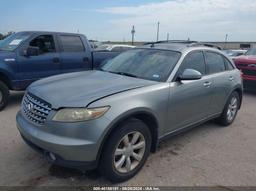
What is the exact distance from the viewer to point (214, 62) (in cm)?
484

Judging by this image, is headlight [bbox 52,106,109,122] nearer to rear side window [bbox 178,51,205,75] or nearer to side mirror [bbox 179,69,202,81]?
Answer: side mirror [bbox 179,69,202,81]

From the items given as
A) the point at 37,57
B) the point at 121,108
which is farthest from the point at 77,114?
the point at 37,57

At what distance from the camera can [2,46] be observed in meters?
6.41

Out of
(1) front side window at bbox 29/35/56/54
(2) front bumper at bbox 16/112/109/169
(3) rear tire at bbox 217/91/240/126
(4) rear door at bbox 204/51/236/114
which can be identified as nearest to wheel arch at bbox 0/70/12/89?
(1) front side window at bbox 29/35/56/54

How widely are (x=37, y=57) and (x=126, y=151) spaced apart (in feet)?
14.0

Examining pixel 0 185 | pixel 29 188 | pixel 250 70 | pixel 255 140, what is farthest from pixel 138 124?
pixel 250 70

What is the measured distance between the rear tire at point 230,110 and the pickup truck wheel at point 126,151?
97.9 inches

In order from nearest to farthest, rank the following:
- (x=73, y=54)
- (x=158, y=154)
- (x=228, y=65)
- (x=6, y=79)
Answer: (x=158, y=154) → (x=228, y=65) → (x=6, y=79) → (x=73, y=54)

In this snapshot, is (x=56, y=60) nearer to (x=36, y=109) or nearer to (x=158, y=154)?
(x=36, y=109)

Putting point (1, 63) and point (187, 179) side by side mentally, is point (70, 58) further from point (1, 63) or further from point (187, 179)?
point (187, 179)

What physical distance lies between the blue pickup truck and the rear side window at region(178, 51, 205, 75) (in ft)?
12.5

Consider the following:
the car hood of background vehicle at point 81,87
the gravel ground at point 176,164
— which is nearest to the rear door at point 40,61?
the gravel ground at point 176,164

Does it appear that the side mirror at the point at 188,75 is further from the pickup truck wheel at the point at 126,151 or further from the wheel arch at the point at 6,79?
the wheel arch at the point at 6,79

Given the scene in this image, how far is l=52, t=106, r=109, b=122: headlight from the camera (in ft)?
8.98
